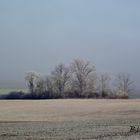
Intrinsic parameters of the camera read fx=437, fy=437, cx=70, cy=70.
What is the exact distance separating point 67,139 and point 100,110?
2767cm

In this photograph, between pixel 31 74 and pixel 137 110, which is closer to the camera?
pixel 137 110

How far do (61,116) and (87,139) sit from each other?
972 inches

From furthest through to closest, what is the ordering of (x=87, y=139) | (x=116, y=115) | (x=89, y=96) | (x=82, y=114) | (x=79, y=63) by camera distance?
(x=79, y=63) < (x=89, y=96) < (x=82, y=114) < (x=116, y=115) < (x=87, y=139)

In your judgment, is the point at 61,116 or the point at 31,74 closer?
the point at 61,116

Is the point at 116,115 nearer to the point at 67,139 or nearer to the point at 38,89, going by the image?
the point at 67,139

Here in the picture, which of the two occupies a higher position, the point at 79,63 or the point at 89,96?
the point at 79,63

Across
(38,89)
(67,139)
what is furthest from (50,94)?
(67,139)

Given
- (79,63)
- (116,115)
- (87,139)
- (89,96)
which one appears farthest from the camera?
(79,63)

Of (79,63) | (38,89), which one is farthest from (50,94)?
(79,63)

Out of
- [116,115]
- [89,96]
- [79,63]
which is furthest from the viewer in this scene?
[79,63]

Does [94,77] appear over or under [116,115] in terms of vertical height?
over

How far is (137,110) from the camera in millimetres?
45375

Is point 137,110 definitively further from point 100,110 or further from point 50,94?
point 50,94

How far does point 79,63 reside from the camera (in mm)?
103000
